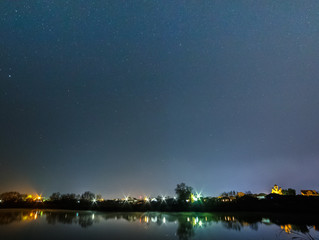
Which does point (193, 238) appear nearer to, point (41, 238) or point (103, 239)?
point (103, 239)

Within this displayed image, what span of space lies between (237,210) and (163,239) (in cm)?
3159

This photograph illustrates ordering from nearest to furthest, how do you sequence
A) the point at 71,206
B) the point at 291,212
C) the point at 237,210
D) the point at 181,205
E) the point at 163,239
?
the point at 163,239 < the point at 291,212 < the point at 237,210 < the point at 181,205 < the point at 71,206

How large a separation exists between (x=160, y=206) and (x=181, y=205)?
5.31 meters

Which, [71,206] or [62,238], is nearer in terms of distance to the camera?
[62,238]

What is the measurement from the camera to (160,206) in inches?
1886

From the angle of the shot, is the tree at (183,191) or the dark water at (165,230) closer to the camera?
the dark water at (165,230)

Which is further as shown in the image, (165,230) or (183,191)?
(183,191)

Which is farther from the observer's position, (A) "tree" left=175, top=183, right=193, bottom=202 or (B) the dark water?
(A) "tree" left=175, top=183, right=193, bottom=202

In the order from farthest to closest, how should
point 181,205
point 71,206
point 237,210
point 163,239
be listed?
point 71,206 < point 181,205 < point 237,210 < point 163,239

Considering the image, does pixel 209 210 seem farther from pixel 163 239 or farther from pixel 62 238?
pixel 62 238

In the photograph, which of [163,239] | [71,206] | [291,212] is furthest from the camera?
[71,206]

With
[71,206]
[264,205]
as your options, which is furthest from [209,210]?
[71,206]

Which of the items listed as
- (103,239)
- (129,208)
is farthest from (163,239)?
(129,208)

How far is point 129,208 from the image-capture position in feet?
159
